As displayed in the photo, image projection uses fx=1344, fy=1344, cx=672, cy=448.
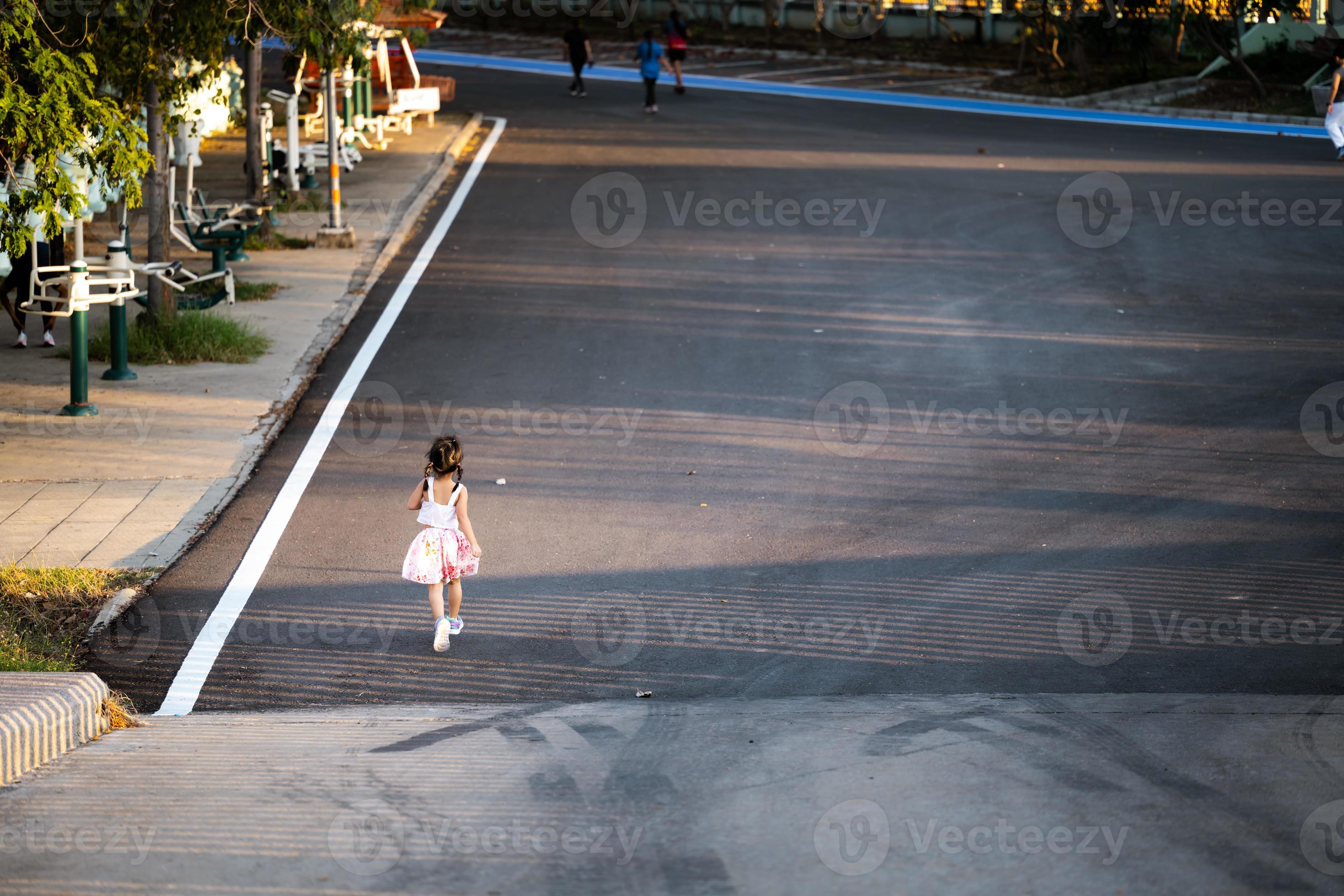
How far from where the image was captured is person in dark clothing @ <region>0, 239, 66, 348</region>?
12812 mm

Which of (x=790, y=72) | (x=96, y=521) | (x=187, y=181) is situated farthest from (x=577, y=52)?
(x=96, y=521)

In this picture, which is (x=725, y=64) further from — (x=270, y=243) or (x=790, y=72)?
(x=270, y=243)

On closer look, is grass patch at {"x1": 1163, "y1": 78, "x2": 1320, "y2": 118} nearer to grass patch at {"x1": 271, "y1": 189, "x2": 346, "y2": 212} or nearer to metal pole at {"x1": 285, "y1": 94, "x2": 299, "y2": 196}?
grass patch at {"x1": 271, "y1": 189, "x2": 346, "y2": 212}

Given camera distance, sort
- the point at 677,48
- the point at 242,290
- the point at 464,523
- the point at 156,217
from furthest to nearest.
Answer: the point at 677,48 < the point at 242,290 < the point at 156,217 < the point at 464,523

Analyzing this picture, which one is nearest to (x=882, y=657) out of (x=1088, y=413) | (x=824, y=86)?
(x=1088, y=413)

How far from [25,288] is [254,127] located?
6.28 m

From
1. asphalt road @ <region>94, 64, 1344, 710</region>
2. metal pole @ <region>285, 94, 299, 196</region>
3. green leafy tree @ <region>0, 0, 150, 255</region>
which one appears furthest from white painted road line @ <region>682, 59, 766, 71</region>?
green leafy tree @ <region>0, 0, 150, 255</region>

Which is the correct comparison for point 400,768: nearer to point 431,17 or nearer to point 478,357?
point 478,357

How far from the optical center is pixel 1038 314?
14188mm

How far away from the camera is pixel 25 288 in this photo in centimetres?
1301

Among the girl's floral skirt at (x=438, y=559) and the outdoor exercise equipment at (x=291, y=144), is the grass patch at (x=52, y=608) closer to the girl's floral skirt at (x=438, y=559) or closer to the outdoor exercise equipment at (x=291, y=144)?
the girl's floral skirt at (x=438, y=559)

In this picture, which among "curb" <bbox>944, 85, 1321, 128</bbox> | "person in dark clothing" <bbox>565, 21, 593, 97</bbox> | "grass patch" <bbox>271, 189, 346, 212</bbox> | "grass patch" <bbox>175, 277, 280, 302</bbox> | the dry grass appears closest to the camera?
the dry grass

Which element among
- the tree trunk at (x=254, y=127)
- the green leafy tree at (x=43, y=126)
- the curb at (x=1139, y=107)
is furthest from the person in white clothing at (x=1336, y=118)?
the green leafy tree at (x=43, y=126)

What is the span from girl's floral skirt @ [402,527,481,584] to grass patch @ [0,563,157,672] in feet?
5.90
